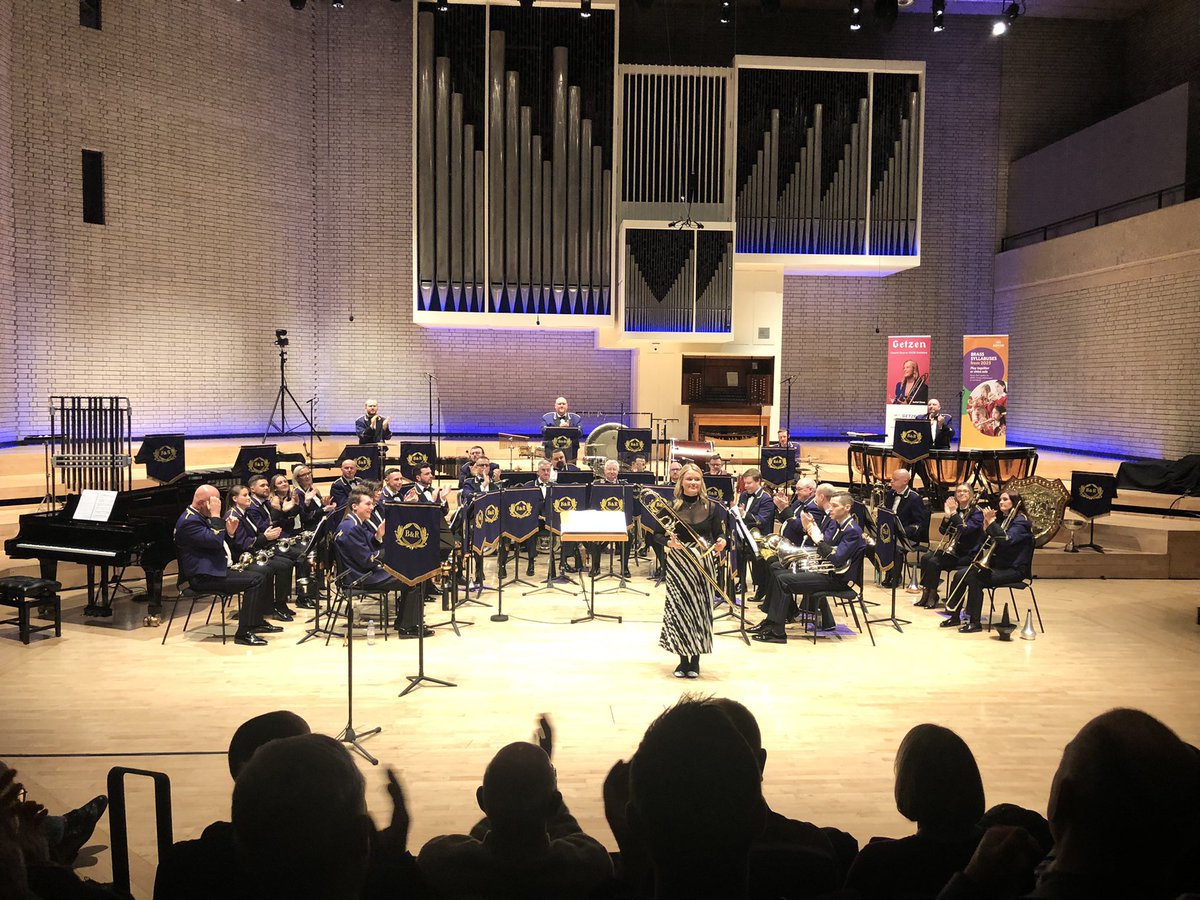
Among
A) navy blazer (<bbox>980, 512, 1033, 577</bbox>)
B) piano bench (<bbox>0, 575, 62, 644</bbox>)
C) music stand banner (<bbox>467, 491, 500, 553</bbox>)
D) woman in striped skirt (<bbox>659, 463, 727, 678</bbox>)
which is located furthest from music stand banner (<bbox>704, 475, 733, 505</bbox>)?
piano bench (<bbox>0, 575, 62, 644</bbox>)

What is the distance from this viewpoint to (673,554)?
287 inches

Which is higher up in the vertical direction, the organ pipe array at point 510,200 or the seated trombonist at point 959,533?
the organ pipe array at point 510,200

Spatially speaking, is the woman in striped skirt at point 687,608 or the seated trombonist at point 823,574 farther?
the seated trombonist at point 823,574

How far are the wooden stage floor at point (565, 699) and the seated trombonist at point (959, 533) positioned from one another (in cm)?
58

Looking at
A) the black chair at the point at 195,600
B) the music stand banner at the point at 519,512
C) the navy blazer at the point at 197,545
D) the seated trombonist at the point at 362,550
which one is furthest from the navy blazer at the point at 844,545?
the navy blazer at the point at 197,545

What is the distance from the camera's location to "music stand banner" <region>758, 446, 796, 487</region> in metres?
12.3

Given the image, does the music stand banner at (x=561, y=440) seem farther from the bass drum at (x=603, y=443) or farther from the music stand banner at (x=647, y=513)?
the music stand banner at (x=647, y=513)

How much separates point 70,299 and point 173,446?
4429 millimetres

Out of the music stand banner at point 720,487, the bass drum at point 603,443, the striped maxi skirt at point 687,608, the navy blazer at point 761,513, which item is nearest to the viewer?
the striped maxi skirt at point 687,608

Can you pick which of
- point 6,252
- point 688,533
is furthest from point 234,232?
point 688,533

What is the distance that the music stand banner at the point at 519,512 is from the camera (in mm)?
9789

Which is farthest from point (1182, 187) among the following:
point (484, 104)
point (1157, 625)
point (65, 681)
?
point (65, 681)

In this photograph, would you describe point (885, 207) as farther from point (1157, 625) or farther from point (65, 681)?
point (65, 681)

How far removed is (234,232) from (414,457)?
6.88 meters
